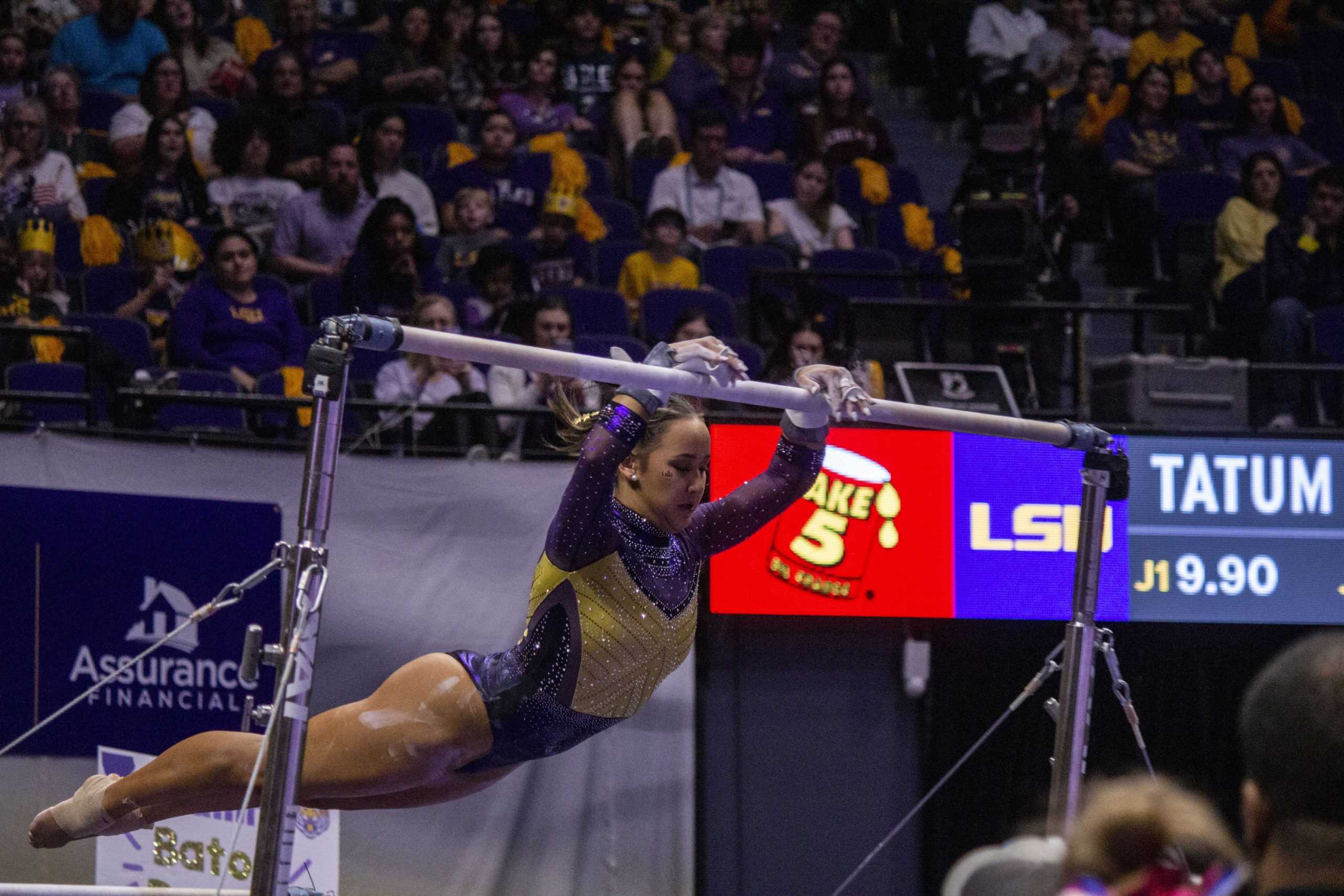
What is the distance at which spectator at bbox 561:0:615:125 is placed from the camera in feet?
30.0

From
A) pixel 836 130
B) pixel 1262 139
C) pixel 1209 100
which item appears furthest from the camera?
pixel 1209 100

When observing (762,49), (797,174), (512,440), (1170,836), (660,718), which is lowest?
(660,718)

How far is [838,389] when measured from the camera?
3.83 meters

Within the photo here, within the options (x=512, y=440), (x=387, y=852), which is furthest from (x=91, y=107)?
(x=387, y=852)

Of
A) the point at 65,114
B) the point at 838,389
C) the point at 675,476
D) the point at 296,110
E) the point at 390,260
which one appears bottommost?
the point at 675,476

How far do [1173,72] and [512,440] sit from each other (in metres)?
5.51

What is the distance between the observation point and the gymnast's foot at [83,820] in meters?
3.71

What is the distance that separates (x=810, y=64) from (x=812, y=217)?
5.80ft

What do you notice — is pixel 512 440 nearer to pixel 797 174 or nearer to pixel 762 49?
pixel 797 174

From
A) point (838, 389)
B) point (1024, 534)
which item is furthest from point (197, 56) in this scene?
point (838, 389)

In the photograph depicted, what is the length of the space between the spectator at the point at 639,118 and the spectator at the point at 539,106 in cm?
30

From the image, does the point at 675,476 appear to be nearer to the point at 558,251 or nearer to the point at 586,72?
the point at 558,251

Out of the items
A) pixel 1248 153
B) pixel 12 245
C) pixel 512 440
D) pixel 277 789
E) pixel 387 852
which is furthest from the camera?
pixel 1248 153

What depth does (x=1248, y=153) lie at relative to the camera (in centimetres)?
902
